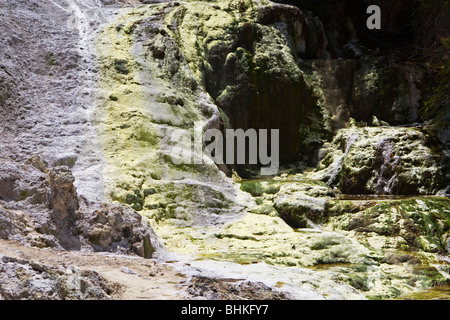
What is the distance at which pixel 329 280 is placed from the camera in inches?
205

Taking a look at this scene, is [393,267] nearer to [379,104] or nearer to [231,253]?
[231,253]

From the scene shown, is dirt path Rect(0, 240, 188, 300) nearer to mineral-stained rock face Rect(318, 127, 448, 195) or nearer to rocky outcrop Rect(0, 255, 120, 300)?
rocky outcrop Rect(0, 255, 120, 300)

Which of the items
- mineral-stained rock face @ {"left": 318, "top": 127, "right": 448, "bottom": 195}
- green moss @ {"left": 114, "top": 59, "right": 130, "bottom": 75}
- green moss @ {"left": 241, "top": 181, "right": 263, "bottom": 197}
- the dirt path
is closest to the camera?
the dirt path

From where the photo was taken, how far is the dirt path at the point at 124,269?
152 inches

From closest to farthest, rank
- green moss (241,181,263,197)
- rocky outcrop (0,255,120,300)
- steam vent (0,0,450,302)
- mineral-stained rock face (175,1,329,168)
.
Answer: rocky outcrop (0,255,120,300), steam vent (0,0,450,302), green moss (241,181,263,197), mineral-stained rock face (175,1,329,168)

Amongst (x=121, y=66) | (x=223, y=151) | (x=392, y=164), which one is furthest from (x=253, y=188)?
(x=121, y=66)

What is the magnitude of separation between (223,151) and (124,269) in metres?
6.03

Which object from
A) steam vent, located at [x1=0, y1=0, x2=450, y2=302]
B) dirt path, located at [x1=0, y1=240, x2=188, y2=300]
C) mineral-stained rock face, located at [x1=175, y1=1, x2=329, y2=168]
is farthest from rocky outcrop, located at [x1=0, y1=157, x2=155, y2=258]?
mineral-stained rock face, located at [x1=175, y1=1, x2=329, y2=168]

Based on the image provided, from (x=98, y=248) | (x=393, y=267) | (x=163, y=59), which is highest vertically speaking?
(x=163, y=59)

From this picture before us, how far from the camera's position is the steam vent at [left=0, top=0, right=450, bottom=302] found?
509 centimetres

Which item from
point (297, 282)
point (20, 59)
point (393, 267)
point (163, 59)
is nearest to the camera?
point (297, 282)

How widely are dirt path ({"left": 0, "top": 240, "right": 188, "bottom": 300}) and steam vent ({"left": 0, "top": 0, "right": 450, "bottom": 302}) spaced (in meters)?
0.03
